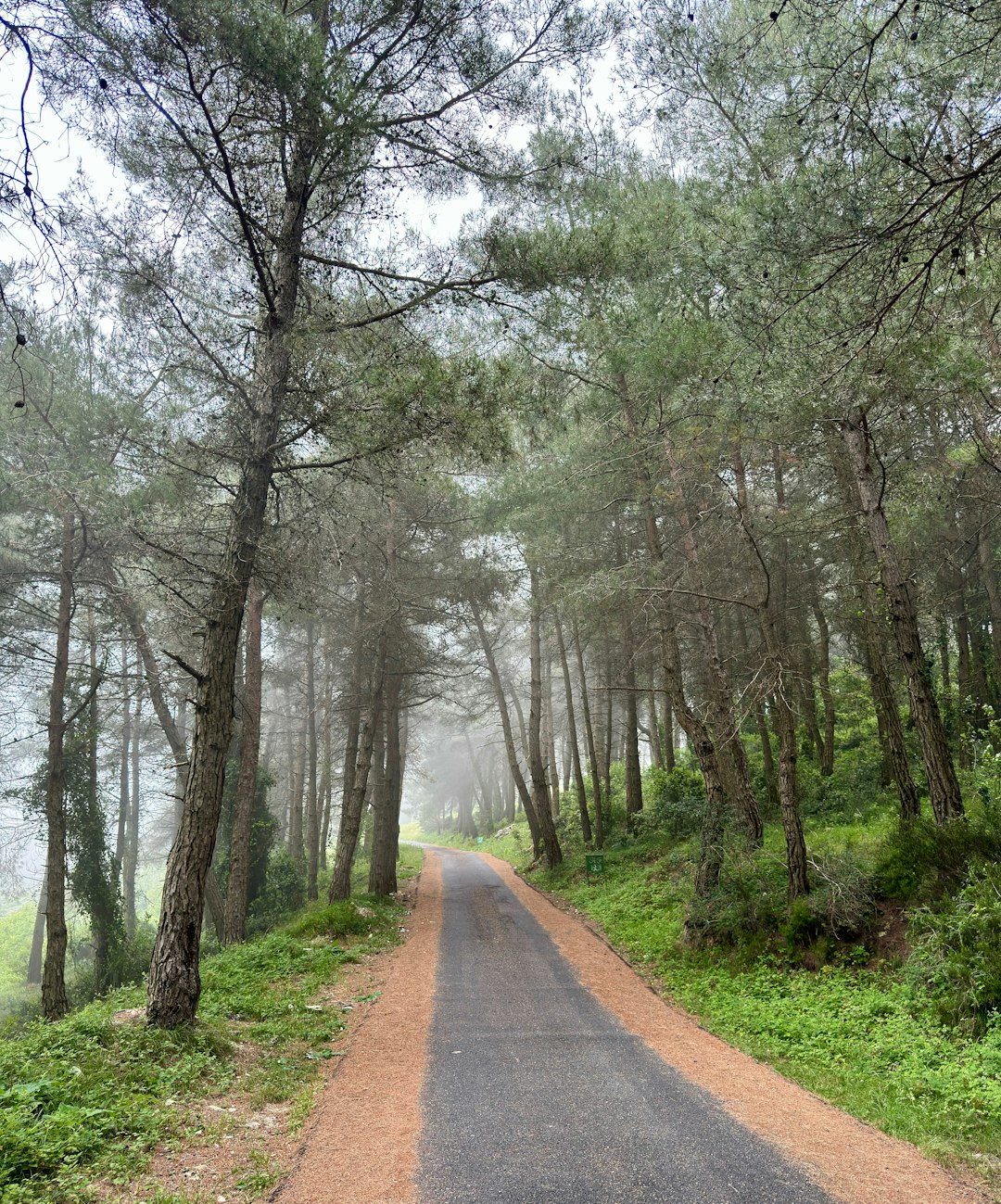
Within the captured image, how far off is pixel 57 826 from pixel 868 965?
1148cm

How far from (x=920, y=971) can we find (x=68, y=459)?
39.8 feet

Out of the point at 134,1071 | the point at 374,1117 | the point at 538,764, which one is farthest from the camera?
the point at 538,764

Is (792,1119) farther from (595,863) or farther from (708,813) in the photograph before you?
(595,863)

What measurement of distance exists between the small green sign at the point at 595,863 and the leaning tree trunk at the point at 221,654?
35.2ft

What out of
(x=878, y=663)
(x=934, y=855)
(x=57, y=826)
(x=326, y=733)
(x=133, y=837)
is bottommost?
(x=934, y=855)

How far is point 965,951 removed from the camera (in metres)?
5.87

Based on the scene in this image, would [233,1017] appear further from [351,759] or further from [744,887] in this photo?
[351,759]

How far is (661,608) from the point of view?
427 inches

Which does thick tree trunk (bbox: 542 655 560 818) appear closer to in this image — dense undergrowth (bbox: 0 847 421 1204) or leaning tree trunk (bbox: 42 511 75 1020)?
leaning tree trunk (bbox: 42 511 75 1020)

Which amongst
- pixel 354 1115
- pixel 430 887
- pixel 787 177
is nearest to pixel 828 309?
pixel 787 177

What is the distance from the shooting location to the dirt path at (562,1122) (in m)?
3.66

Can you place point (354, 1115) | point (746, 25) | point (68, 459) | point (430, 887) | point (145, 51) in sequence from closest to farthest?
point (354, 1115), point (145, 51), point (746, 25), point (68, 459), point (430, 887)

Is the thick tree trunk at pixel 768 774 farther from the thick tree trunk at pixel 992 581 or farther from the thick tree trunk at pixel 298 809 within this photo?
the thick tree trunk at pixel 298 809

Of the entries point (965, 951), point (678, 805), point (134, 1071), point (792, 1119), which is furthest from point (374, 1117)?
point (678, 805)
